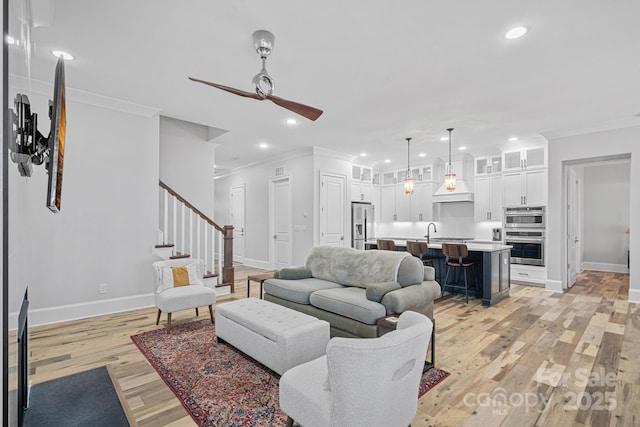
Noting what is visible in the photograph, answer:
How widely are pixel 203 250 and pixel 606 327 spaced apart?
577 centimetres

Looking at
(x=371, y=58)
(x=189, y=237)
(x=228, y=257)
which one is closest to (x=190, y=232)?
(x=189, y=237)

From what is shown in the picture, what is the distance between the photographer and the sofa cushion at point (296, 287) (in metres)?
3.49

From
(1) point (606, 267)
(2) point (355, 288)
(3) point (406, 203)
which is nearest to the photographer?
(2) point (355, 288)

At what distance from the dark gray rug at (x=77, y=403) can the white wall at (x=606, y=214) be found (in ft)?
33.1

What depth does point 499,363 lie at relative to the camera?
2.82 meters

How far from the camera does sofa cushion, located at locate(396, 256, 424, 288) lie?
3338mm

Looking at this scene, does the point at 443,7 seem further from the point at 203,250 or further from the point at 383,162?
the point at 383,162

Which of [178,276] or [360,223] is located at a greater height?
[360,223]

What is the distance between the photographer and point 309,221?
6.84 metres

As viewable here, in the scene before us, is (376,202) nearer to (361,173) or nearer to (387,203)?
(387,203)

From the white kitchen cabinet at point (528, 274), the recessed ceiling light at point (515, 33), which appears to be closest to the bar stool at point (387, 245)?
the white kitchen cabinet at point (528, 274)

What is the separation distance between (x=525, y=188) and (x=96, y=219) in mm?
7232

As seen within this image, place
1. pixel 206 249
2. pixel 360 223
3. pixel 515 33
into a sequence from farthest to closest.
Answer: pixel 360 223 → pixel 206 249 → pixel 515 33

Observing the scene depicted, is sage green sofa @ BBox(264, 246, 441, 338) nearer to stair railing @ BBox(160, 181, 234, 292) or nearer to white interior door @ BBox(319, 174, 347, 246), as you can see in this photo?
stair railing @ BBox(160, 181, 234, 292)
